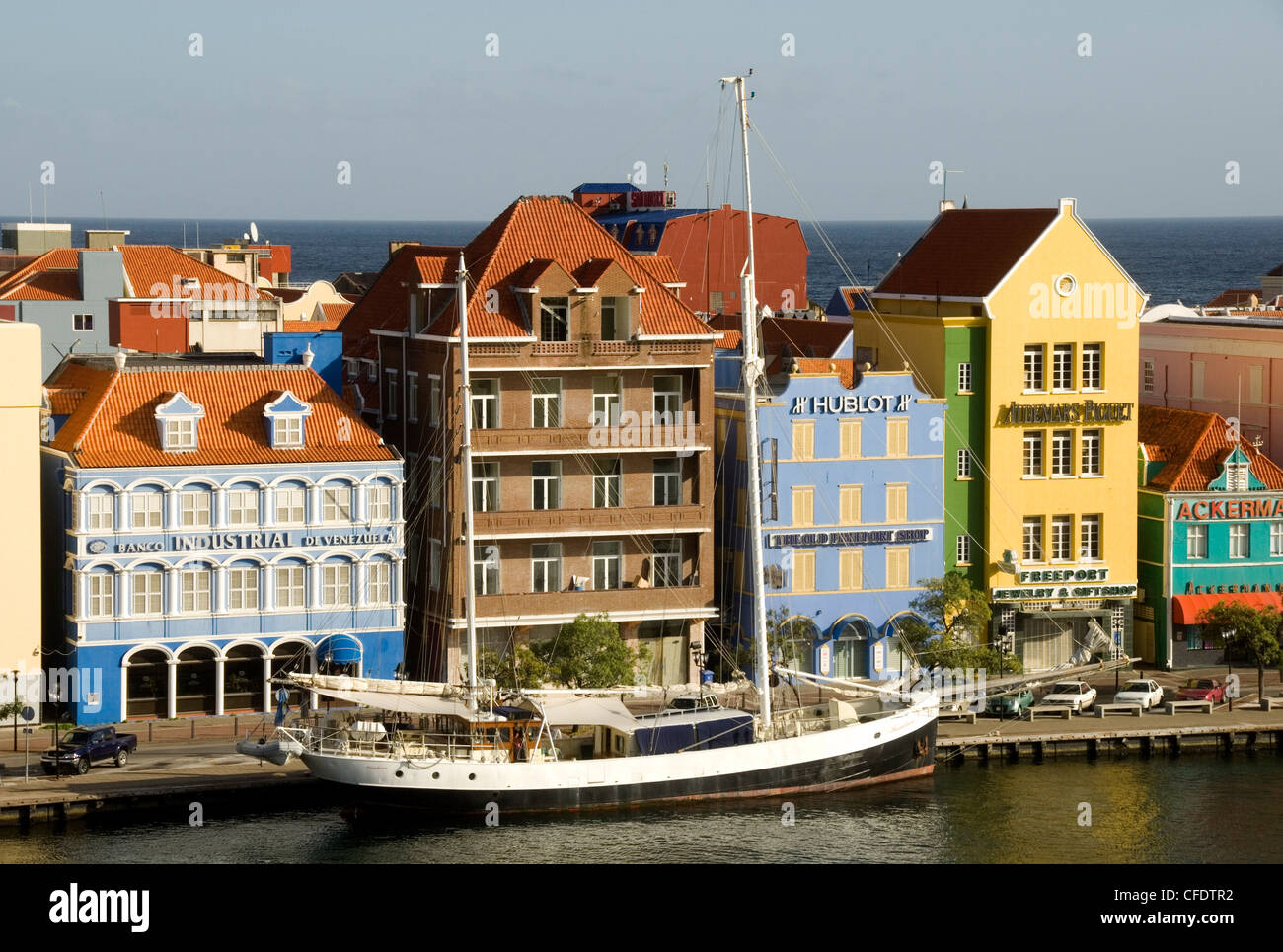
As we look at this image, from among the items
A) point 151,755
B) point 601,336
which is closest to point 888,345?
point 601,336

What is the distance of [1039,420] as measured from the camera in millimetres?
105125

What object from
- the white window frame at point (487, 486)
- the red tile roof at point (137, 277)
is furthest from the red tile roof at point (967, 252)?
the red tile roof at point (137, 277)

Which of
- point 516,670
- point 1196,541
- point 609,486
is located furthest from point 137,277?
point 1196,541

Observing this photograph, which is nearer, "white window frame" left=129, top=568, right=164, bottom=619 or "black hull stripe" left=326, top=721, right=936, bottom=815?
"black hull stripe" left=326, top=721, right=936, bottom=815

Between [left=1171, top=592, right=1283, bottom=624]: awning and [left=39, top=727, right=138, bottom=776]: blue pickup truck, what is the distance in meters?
47.0

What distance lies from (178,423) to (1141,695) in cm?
4156

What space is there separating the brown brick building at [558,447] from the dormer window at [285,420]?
592cm

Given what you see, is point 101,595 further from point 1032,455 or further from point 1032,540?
point 1032,455

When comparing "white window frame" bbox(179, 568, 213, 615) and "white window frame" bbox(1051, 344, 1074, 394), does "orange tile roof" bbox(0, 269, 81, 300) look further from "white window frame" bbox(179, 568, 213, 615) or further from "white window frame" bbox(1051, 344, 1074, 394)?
"white window frame" bbox(1051, 344, 1074, 394)

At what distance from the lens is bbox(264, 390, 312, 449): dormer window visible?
9450cm

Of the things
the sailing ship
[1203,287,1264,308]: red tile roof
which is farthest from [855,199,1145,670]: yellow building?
[1203,287,1264,308]: red tile roof

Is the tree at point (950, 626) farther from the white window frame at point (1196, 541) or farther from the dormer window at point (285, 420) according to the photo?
the dormer window at point (285, 420)

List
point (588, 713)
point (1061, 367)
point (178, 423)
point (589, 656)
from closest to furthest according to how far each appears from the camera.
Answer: point (588, 713) → point (178, 423) → point (589, 656) → point (1061, 367)
